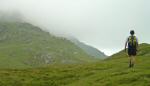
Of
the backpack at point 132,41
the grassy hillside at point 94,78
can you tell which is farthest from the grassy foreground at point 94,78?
the backpack at point 132,41

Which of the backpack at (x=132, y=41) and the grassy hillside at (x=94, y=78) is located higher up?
the backpack at (x=132, y=41)

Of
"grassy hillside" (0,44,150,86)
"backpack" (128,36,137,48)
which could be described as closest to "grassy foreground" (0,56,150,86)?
"grassy hillside" (0,44,150,86)

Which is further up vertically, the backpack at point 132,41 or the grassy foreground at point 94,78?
the backpack at point 132,41

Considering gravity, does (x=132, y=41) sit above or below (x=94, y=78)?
above

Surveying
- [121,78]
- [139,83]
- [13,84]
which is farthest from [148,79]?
[13,84]

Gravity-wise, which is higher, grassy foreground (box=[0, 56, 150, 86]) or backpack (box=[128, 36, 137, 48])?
backpack (box=[128, 36, 137, 48])

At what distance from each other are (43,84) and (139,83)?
23.3m

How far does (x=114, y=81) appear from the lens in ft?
165

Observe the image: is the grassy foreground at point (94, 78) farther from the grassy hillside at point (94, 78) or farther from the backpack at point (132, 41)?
the backpack at point (132, 41)

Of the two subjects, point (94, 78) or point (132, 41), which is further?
point (94, 78)

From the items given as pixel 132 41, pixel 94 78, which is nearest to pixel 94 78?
pixel 94 78

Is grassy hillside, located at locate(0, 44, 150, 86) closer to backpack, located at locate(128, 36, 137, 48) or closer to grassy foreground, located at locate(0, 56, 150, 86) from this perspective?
grassy foreground, located at locate(0, 56, 150, 86)

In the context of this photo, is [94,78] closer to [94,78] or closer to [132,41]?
[94,78]

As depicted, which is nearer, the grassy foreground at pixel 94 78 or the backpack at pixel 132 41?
the grassy foreground at pixel 94 78
